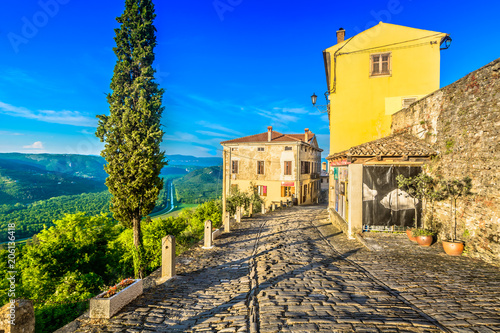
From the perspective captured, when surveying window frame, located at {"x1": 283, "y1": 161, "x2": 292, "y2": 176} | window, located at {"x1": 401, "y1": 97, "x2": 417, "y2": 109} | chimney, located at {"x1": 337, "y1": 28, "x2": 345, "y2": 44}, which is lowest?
window frame, located at {"x1": 283, "y1": 161, "x2": 292, "y2": 176}

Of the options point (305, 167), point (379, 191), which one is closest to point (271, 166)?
point (305, 167)

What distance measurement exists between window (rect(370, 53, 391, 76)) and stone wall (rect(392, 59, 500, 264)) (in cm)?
528

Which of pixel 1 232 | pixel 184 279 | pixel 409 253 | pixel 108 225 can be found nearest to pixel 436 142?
pixel 409 253

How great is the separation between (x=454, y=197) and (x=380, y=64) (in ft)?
30.8

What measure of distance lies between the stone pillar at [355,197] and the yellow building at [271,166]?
1941 centimetres

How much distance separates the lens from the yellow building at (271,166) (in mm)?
31097

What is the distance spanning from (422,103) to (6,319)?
45.3 feet

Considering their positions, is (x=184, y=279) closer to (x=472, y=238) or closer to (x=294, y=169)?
(x=472, y=238)

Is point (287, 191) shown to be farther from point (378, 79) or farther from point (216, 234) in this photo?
point (216, 234)

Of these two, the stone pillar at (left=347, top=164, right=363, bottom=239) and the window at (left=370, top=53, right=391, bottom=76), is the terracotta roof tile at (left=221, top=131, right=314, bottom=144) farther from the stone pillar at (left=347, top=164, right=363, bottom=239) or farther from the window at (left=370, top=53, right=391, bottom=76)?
the stone pillar at (left=347, top=164, right=363, bottom=239)

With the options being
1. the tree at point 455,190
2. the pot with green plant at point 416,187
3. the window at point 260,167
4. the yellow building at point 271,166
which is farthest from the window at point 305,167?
the tree at point 455,190

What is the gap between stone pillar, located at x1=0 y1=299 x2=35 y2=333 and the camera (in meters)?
3.24

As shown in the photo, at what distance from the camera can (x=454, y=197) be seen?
27.1 ft

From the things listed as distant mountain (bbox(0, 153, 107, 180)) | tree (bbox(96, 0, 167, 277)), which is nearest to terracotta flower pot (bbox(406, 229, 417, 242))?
tree (bbox(96, 0, 167, 277))
